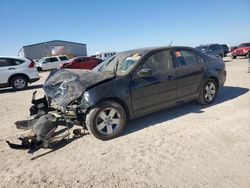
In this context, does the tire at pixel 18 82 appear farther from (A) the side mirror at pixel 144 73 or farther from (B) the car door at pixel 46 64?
(B) the car door at pixel 46 64

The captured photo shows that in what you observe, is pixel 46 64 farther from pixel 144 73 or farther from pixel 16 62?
pixel 144 73

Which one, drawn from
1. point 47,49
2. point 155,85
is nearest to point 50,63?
point 155,85

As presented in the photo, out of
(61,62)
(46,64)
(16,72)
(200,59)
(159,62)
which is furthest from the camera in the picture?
(61,62)

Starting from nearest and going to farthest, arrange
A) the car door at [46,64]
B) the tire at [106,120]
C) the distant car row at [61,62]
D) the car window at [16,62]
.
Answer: the tire at [106,120]
the car window at [16,62]
the distant car row at [61,62]
the car door at [46,64]

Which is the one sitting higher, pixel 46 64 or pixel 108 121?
pixel 46 64

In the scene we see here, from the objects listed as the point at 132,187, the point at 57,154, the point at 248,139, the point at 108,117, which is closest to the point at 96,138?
the point at 108,117

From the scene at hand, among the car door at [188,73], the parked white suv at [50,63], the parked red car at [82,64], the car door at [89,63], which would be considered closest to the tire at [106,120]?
the car door at [188,73]

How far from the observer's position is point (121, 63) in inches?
203

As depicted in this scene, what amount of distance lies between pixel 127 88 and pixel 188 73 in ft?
5.99

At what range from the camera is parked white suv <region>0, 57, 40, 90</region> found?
11.1 m

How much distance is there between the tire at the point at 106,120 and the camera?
13.6 ft

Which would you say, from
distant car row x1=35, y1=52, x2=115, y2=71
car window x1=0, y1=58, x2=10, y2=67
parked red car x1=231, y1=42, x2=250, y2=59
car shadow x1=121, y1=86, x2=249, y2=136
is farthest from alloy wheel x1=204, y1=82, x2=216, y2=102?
parked red car x1=231, y1=42, x2=250, y2=59

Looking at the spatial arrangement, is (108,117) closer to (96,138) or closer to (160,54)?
(96,138)

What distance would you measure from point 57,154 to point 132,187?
1636mm
